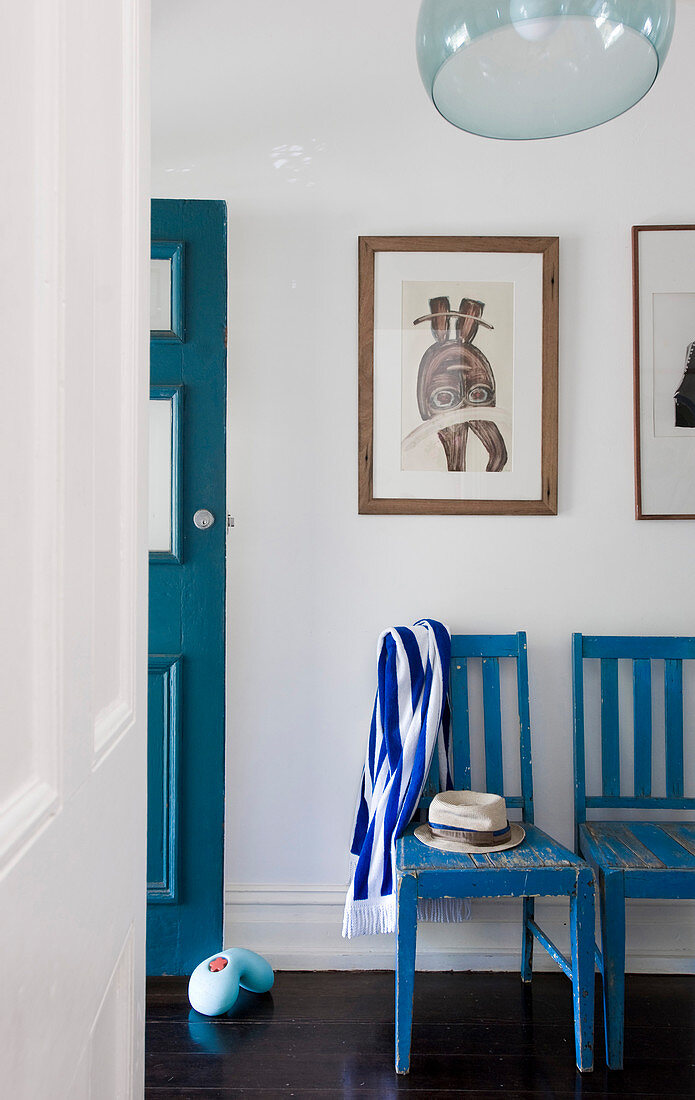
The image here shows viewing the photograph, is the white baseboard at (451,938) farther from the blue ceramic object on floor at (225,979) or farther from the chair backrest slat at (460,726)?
the chair backrest slat at (460,726)

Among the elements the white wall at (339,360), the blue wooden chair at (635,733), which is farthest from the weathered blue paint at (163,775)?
the blue wooden chair at (635,733)

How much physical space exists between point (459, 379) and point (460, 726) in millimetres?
924

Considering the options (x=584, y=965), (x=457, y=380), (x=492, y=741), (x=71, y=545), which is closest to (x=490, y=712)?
(x=492, y=741)

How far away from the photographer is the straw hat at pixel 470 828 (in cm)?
182

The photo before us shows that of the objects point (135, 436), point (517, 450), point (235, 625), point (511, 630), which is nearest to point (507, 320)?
point (517, 450)

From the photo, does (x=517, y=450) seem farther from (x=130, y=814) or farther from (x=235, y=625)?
(x=130, y=814)

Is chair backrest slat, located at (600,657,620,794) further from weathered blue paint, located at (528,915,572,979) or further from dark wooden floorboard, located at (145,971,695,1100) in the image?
dark wooden floorboard, located at (145,971,695,1100)

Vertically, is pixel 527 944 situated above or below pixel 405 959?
below

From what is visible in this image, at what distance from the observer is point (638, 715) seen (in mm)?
2107

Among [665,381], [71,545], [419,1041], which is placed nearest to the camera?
[71,545]

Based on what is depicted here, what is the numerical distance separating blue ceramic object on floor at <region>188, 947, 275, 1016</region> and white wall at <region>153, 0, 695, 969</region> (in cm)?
32

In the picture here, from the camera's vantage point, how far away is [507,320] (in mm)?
2189

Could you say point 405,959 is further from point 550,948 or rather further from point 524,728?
point 524,728

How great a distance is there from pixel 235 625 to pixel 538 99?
1419 mm
